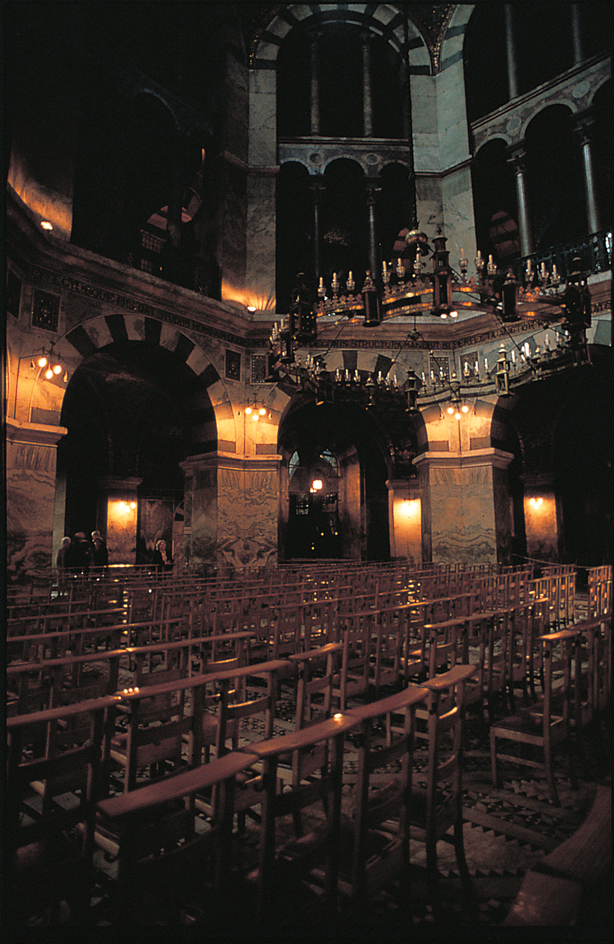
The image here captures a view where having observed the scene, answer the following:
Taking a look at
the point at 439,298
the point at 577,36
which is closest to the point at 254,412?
the point at 439,298

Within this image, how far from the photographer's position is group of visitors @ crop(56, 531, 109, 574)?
30.9 feet

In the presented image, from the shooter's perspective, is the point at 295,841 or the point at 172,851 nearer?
the point at 172,851

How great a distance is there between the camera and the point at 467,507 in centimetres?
1347

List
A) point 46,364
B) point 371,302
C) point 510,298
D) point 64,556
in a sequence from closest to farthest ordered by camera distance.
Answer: point 510,298, point 371,302, point 46,364, point 64,556

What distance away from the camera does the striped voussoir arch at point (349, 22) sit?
47.5 feet

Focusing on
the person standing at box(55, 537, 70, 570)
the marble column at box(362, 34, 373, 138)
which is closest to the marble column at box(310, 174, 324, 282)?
the marble column at box(362, 34, 373, 138)

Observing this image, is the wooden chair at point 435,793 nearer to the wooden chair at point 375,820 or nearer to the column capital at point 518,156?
the wooden chair at point 375,820

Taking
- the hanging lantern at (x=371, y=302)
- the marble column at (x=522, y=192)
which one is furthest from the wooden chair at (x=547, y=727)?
the marble column at (x=522, y=192)

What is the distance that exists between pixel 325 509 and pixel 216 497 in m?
7.73

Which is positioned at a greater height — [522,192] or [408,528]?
[522,192]

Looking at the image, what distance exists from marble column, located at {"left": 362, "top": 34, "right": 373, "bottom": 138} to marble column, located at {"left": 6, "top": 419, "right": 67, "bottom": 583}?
1275 centimetres

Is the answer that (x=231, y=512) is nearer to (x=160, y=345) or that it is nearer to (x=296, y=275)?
(x=160, y=345)

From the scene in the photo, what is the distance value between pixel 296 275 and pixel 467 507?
778 centimetres

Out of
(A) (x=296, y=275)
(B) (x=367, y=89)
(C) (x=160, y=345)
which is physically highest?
(B) (x=367, y=89)
